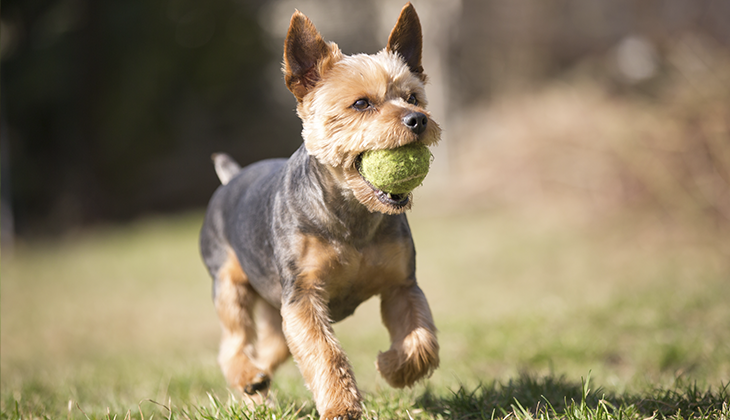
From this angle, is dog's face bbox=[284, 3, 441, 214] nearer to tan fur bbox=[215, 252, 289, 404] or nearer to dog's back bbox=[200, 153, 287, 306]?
dog's back bbox=[200, 153, 287, 306]

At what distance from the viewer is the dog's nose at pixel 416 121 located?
3035 mm

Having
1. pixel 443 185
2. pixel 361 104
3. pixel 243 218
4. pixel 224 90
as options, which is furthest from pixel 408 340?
pixel 224 90

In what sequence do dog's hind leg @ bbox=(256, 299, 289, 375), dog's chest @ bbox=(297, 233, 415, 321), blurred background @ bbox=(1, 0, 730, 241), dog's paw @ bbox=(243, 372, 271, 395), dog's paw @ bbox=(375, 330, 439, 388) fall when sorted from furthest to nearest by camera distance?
blurred background @ bbox=(1, 0, 730, 241)
dog's hind leg @ bbox=(256, 299, 289, 375)
dog's paw @ bbox=(243, 372, 271, 395)
dog's chest @ bbox=(297, 233, 415, 321)
dog's paw @ bbox=(375, 330, 439, 388)

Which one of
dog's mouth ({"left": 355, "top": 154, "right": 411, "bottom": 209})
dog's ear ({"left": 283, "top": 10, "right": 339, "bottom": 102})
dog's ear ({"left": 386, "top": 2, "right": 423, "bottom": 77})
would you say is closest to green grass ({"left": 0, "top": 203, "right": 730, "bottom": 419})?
dog's mouth ({"left": 355, "top": 154, "right": 411, "bottom": 209})

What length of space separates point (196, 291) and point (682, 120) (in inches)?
314

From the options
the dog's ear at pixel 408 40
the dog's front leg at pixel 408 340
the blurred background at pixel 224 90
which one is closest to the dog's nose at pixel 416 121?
the dog's ear at pixel 408 40

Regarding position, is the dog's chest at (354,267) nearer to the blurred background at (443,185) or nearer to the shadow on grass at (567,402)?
the shadow on grass at (567,402)

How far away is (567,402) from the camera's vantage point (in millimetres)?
3510

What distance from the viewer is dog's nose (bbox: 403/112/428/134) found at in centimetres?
304

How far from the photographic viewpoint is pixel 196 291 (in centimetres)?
1048

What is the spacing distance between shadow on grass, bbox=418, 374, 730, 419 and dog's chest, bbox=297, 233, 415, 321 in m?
0.78

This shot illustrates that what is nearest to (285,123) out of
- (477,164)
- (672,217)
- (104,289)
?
(477,164)

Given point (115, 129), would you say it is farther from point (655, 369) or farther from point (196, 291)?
point (655, 369)

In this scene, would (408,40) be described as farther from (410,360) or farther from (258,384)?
(258,384)
